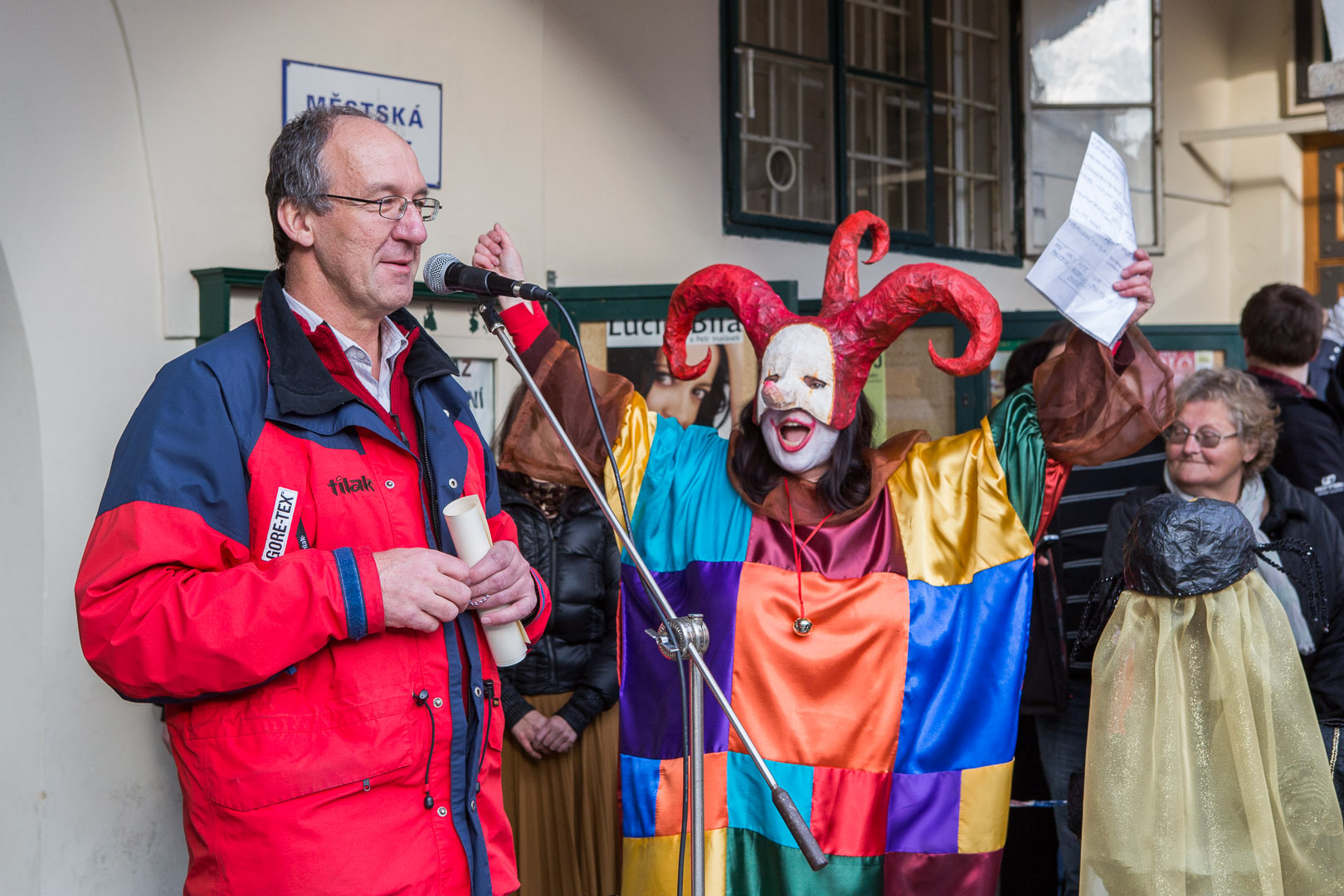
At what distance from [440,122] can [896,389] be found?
5.55 ft

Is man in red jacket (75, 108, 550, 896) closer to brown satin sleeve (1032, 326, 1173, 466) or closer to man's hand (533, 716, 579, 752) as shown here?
brown satin sleeve (1032, 326, 1173, 466)

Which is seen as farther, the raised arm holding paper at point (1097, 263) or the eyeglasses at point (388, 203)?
the raised arm holding paper at point (1097, 263)

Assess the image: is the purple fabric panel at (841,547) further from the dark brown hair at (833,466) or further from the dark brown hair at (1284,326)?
the dark brown hair at (1284,326)

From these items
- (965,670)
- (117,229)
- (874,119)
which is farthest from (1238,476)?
(874,119)

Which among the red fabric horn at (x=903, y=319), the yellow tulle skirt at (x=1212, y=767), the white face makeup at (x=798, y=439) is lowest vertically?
the yellow tulle skirt at (x=1212, y=767)

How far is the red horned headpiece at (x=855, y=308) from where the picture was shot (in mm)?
2334

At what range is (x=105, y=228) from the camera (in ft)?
10.0

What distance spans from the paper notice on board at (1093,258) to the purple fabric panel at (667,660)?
799 millimetres

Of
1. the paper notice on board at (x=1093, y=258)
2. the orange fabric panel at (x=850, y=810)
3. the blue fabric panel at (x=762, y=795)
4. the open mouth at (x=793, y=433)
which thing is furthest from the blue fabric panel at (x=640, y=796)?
the paper notice on board at (x=1093, y=258)

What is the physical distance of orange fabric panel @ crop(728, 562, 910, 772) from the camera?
2.32 meters

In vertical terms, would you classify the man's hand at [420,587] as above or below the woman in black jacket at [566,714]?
above

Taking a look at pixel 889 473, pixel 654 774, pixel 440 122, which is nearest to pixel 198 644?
pixel 654 774

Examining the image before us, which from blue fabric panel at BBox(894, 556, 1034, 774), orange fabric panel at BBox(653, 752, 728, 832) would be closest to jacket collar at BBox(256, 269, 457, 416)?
orange fabric panel at BBox(653, 752, 728, 832)

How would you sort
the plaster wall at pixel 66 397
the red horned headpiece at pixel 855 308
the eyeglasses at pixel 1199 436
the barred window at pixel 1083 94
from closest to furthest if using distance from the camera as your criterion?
the red horned headpiece at pixel 855 308
the eyeglasses at pixel 1199 436
the plaster wall at pixel 66 397
the barred window at pixel 1083 94
